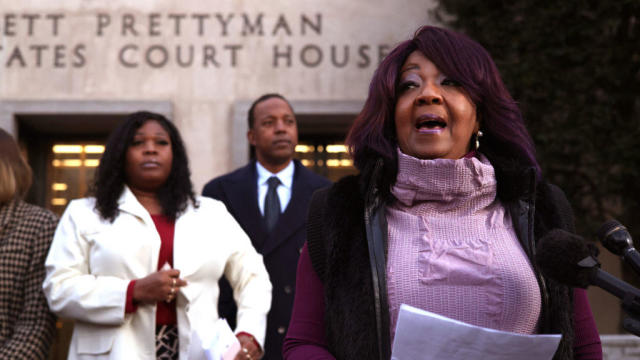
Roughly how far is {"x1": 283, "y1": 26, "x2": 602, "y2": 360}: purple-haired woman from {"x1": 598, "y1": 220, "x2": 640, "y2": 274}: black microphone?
47 centimetres

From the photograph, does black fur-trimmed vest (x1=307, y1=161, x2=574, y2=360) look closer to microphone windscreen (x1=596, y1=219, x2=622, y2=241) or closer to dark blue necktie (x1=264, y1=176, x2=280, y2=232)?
microphone windscreen (x1=596, y1=219, x2=622, y2=241)

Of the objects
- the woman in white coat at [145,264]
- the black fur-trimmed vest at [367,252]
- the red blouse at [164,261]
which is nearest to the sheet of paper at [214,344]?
the woman in white coat at [145,264]

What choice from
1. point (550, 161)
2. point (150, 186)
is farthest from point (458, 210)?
point (550, 161)

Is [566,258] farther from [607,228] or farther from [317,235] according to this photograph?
[317,235]

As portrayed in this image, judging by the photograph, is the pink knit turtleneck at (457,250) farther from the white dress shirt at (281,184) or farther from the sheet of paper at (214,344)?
the white dress shirt at (281,184)

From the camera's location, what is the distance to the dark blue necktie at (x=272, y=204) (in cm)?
501

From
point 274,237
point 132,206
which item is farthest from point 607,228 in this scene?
point 274,237

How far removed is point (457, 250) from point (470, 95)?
0.42 meters

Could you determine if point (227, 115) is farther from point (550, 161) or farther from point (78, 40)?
point (550, 161)

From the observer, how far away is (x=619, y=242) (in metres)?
1.45

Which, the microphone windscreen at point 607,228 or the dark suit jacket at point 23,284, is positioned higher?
the microphone windscreen at point 607,228

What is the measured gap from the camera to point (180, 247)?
3930 mm

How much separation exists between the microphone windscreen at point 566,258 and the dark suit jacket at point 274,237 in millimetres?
3325

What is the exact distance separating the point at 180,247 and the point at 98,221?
1.39ft
